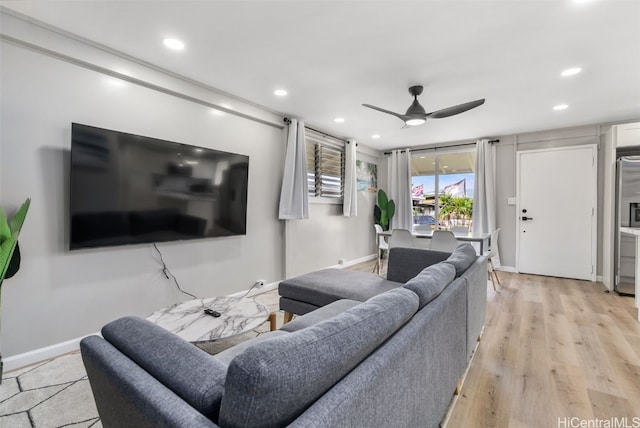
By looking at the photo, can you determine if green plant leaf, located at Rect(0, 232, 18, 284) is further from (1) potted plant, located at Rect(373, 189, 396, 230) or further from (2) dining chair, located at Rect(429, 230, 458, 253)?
(1) potted plant, located at Rect(373, 189, 396, 230)

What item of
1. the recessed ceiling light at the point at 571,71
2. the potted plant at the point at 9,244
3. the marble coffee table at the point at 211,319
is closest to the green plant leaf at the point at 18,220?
the potted plant at the point at 9,244

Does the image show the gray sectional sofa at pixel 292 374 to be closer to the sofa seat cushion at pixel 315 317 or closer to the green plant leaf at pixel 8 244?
the sofa seat cushion at pixel 315 317

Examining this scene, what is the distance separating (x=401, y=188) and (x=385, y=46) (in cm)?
400

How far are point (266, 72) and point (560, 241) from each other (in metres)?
5.07

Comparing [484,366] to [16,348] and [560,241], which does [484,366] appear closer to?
[16,348]

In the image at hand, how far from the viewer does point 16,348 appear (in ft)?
6.59

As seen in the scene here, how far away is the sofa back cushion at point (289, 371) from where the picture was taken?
1.99 ft

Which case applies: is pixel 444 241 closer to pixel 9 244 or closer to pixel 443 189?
pixel 443 189

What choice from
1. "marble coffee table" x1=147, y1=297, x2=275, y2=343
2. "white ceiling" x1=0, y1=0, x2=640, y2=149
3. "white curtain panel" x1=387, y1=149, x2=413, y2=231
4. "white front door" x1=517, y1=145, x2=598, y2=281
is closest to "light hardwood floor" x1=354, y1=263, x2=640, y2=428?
"white front door" x1=517, y1=145, x2=598, y2=281

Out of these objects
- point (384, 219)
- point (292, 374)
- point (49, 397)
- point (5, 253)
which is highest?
point (384, 219)

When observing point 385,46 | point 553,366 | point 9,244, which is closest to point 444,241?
point 553,366

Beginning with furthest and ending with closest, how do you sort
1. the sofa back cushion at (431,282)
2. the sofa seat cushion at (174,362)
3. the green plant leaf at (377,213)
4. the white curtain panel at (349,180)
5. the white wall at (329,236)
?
the green plant leaf at (377,213), the white curtain panel at (349,180), the white wall at (329,236), the sofa back cushion at (431,282), the sofa seat cushion at (174,362)

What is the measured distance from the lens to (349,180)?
5.24 metres

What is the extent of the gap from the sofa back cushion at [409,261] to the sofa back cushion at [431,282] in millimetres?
870
